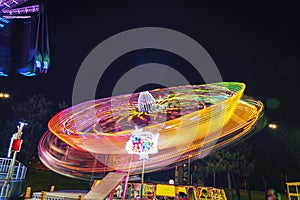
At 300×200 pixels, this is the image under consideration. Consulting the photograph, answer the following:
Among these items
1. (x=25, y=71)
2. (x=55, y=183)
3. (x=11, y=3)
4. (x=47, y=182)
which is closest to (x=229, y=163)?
(x=55, y=183)

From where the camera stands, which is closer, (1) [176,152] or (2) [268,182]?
(1) [176,152]

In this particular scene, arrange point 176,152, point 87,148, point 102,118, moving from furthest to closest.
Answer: point 102,118
point 87,148
point 176,152

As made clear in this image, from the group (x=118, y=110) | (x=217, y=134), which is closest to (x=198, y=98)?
(x=217, y=134)

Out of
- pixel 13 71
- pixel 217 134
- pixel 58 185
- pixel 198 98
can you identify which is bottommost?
pixel 58 185

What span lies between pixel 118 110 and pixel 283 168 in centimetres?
2059

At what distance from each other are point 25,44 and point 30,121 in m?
10.5

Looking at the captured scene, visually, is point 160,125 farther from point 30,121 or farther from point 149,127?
point 30,121

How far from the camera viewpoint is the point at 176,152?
1881 cm

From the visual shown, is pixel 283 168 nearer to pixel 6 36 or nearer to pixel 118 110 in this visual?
pixel 118 110

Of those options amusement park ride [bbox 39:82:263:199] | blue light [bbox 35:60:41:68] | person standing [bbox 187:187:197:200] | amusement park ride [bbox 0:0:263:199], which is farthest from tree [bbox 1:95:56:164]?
person standing [bbox 187:187:197:200]

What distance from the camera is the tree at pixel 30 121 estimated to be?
29391mm

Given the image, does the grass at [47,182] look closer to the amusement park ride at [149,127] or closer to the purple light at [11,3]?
the amusement park ride at [149,127]

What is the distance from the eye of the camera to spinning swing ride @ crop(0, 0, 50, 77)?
77.8 feet

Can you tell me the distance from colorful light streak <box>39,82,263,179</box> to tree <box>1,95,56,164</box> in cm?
616
